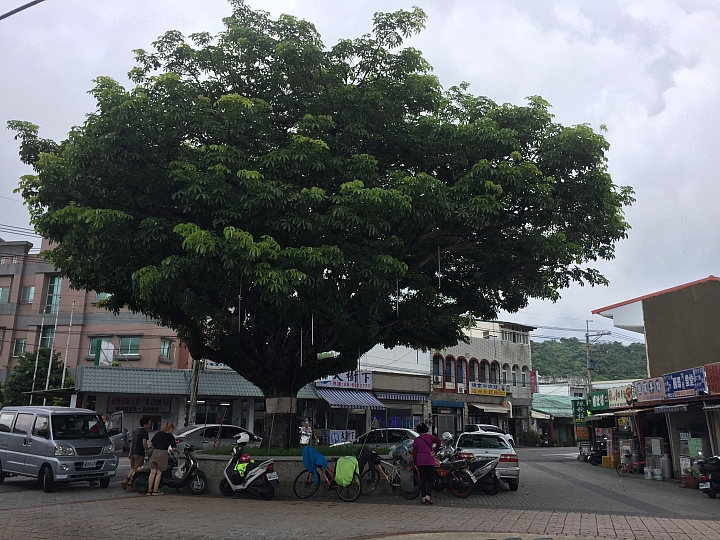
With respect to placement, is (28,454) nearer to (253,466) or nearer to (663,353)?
(253,466)

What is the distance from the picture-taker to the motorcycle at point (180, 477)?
13969mm

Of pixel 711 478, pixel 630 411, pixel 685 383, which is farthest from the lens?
pixel 630 411

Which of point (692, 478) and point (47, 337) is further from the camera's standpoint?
point (47, 337)

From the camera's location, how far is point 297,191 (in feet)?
42.0

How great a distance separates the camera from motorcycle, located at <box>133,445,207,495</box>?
1397 centimetres

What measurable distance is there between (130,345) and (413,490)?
25.1 meters

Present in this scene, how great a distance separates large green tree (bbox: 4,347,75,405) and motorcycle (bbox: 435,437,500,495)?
24.0m

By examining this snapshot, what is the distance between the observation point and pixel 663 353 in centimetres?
2267

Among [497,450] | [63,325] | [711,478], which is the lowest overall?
[711,478]

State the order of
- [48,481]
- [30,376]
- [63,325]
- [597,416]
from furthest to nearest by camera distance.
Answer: [63,325] → [30,376] → [597,416] → [48,481]

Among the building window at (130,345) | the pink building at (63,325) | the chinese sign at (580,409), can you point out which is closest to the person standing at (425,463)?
the chinese sign at (580,409)

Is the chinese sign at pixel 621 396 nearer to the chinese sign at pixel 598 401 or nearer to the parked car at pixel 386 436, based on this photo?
the chinese sign at pixel 598 401

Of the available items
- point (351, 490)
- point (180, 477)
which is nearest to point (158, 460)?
point (180, 477)

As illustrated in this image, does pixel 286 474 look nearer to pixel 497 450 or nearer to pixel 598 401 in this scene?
pixel 497 450
